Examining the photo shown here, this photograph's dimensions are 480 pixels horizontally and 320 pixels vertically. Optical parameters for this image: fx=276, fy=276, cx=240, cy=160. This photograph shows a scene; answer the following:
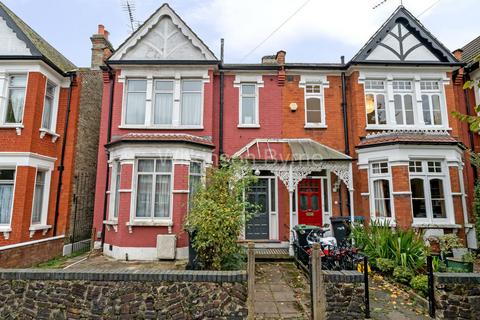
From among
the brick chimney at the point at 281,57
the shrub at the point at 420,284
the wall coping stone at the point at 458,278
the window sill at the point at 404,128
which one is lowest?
the shrub at the point at 420,284

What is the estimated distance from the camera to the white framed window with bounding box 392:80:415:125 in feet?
39.3

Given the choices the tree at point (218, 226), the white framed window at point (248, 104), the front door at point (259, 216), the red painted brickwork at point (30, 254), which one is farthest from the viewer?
the white framed window at point (248, 104)

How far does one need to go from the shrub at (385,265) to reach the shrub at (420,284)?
2.77 ft

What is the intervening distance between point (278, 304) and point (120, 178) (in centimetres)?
725

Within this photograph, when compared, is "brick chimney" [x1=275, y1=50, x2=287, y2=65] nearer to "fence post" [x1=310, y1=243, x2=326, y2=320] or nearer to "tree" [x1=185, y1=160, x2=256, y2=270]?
"tree" [x1=185, y1=160, x2=256, y2=270]

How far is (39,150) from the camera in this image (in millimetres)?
10773

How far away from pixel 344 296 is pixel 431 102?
1072 cm

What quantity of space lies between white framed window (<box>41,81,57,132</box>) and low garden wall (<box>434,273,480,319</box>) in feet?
45.4

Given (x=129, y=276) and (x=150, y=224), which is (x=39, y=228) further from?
(x=129, y=276)

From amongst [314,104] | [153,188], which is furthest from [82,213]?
[314,104]

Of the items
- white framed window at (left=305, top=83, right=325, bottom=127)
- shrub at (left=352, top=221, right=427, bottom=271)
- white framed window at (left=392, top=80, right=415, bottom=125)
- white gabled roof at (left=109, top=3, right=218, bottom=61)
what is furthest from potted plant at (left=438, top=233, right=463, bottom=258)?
white gabled roof at (left=109, top=3, right=218, bottom=61)

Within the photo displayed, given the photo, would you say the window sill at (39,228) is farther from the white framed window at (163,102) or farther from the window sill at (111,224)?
the white framed window at (163,102)

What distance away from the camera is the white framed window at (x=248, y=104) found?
40.5 ft

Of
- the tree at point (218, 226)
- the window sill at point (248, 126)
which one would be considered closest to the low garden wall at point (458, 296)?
the tree at point (218, 226)
